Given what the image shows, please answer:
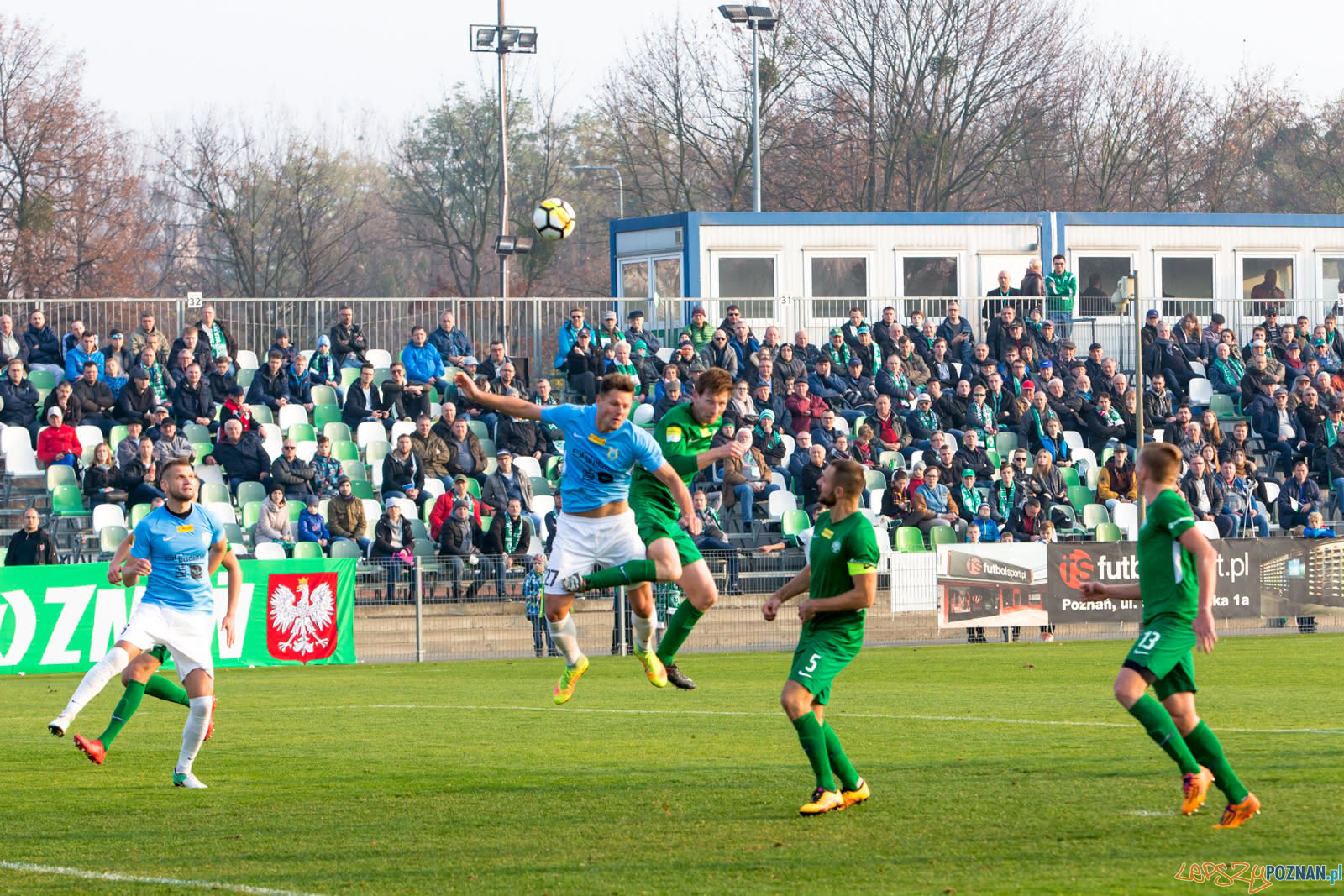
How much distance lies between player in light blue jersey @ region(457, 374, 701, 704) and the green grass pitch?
96 cm

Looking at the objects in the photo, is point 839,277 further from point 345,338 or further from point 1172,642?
point 1172,642

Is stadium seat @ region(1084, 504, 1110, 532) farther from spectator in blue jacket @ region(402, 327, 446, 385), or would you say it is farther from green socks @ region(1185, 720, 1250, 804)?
green socks @ region(1185, 720, 1250, 804)

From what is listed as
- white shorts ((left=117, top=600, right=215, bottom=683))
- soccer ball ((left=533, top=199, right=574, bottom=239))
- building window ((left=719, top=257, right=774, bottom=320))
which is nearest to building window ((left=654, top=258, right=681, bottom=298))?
building window ((left=719, top=257, right=774, bottom=320))

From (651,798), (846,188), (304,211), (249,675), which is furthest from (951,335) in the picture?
(304,211)

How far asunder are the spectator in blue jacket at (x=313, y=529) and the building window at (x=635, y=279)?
1397cm

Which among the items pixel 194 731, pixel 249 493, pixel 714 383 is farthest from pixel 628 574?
pixel 249 493

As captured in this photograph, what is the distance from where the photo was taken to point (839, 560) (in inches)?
372

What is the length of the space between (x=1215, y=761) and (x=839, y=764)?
2.07 metres

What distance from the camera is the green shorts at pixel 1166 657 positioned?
29.1ft

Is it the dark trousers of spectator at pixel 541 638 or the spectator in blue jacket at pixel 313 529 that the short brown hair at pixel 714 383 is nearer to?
the dark trousers of spectator at pixel 541 638

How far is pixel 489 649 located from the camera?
2352 centimetres

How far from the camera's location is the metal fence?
30.9 metres

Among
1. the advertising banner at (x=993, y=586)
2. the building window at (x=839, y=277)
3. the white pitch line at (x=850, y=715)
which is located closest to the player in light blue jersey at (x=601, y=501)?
the white pitch line at (x=850, y=715)

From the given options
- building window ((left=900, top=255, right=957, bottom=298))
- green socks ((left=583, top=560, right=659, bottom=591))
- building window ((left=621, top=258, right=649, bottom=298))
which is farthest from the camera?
building window ((left=621, top=258, right=649, bottom=298))
